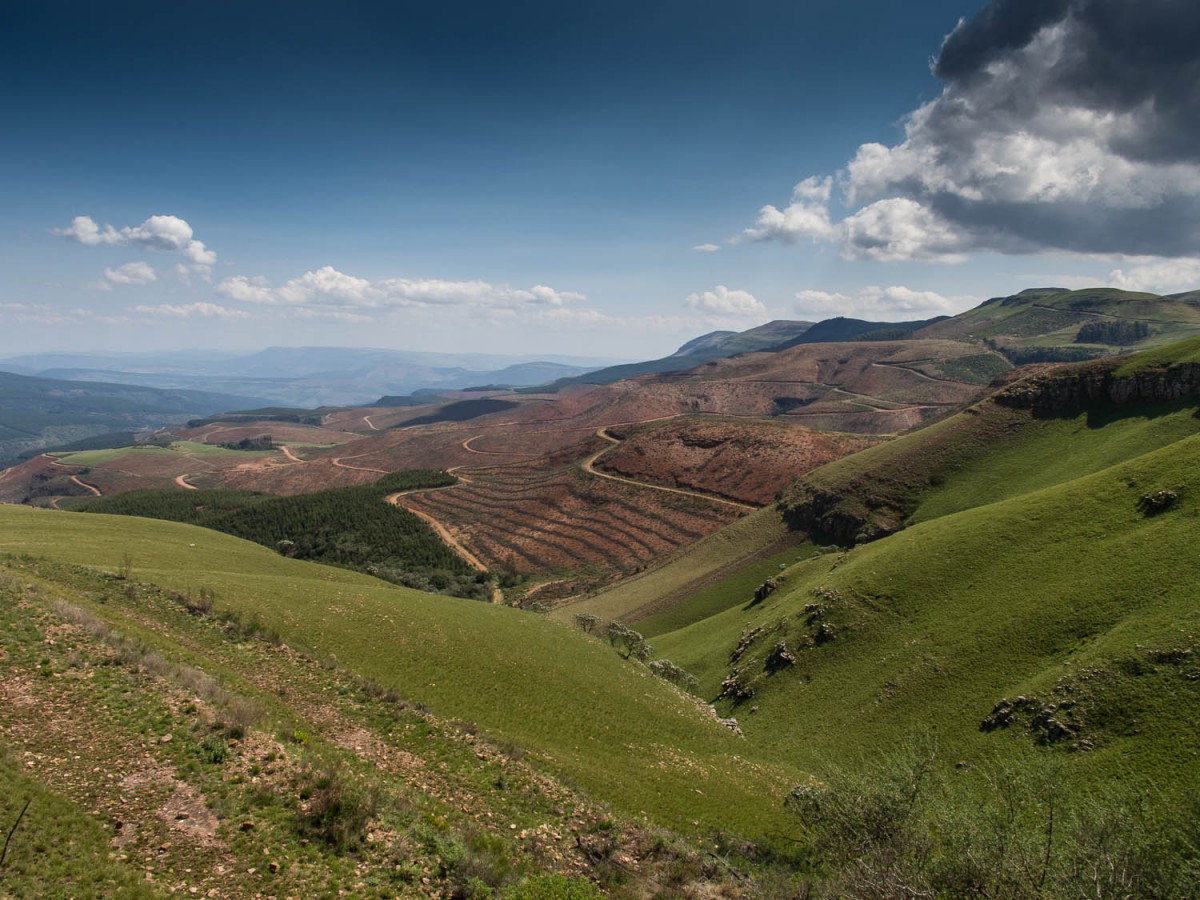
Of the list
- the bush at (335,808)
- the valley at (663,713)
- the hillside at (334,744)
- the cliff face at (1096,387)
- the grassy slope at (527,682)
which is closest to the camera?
the hillside at (334,744)

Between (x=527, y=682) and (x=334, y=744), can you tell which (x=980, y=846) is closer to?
(x=334, y=744)

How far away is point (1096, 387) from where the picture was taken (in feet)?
247

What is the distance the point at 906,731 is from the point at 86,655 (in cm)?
3932

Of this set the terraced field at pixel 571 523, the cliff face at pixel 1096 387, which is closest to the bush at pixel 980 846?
the cliff face at pixel 1096 387

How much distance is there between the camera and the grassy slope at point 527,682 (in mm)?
23906

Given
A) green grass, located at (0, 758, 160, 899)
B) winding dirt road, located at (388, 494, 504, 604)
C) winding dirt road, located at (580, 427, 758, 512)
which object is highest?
green grass, located at (0, 758, 160, 899)

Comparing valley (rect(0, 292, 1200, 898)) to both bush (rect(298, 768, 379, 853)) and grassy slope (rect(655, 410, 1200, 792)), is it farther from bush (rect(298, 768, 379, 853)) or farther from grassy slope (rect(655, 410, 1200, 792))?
grassy slope (rect(655, 410, 1200, 792))

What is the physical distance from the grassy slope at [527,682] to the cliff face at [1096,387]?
71874 mm

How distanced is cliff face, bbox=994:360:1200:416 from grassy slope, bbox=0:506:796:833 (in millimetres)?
71874

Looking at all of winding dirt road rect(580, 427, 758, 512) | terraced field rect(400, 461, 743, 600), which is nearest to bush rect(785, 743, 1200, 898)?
terraced field rect(400, 461, 743, 600)

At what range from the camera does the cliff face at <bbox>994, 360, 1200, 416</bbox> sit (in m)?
65.4

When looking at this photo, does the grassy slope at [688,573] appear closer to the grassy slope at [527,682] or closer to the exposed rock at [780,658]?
the exposed rock at [780,658]

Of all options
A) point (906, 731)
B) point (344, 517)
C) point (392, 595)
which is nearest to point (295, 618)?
point (392, 595)

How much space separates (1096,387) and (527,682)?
282 feet
